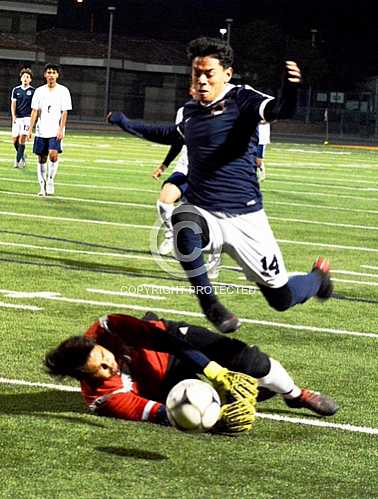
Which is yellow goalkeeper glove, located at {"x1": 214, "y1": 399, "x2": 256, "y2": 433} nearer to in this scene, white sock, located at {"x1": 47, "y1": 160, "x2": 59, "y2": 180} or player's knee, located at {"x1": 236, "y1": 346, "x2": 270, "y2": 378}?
player's knee, located at {"x1": 236, "y1": 346, "x2": 270, "y2": 378}

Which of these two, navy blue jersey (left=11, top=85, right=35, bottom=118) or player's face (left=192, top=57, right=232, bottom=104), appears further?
navy blue jersey (left=11, top=85, right=35, bottom=118)

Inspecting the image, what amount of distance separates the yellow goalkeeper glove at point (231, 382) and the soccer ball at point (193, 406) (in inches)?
5.6

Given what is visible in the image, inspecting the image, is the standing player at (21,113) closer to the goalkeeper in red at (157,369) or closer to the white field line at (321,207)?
the white field line at (321,207)

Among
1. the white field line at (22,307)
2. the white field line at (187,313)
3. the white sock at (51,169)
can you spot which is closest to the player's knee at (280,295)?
the white field line at (187,313)

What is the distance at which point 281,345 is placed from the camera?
1038 centimetres

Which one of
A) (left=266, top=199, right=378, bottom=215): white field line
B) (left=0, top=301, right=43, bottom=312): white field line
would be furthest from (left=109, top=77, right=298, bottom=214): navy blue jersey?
(left=266, top=199, right=378, bottom=215): white field line

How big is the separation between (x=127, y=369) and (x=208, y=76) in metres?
1.97

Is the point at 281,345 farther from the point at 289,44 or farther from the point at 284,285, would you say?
the point at 289,44

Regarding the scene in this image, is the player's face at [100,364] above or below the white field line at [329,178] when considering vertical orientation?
above

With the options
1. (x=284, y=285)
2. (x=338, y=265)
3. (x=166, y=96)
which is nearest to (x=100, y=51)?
(x=166, y=96)

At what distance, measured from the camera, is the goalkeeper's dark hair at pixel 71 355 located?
7309 mm

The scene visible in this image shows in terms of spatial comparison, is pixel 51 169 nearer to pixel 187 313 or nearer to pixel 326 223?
pixel 326 223

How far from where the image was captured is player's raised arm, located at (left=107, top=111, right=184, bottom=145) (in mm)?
9320

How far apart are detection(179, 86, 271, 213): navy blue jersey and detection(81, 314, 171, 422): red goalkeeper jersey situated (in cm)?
112
